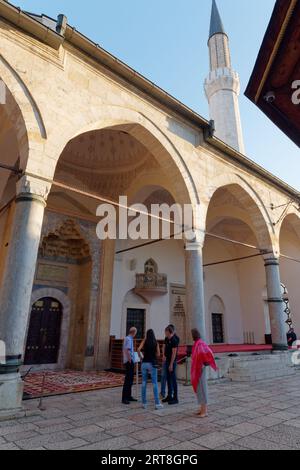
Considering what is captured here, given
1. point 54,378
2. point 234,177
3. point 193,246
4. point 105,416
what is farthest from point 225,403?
point 234,177

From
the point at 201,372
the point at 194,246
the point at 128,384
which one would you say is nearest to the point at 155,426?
the point at 201,372

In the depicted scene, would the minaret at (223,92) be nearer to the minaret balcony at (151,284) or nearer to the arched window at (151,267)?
the arched window at (151,267)

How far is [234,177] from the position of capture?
29.0ft

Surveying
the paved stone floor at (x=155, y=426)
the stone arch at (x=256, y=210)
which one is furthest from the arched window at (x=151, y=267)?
the paved stone floor at (x=155, y=426)

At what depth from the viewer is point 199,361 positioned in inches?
157

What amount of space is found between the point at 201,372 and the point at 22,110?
4.63 metres

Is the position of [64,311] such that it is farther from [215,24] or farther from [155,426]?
[215,24]

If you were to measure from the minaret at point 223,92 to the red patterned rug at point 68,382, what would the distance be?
13.8 metres

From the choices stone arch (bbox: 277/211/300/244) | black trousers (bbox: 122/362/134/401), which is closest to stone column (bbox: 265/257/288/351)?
stone arch (bbox: 277/211/300/244)

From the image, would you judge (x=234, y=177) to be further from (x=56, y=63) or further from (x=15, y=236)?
(x=15, y=236)

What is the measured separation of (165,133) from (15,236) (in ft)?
14.0

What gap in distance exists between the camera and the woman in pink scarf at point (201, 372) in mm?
3896

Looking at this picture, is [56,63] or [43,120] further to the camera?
[56,63]

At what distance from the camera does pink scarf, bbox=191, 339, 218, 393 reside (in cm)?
394
